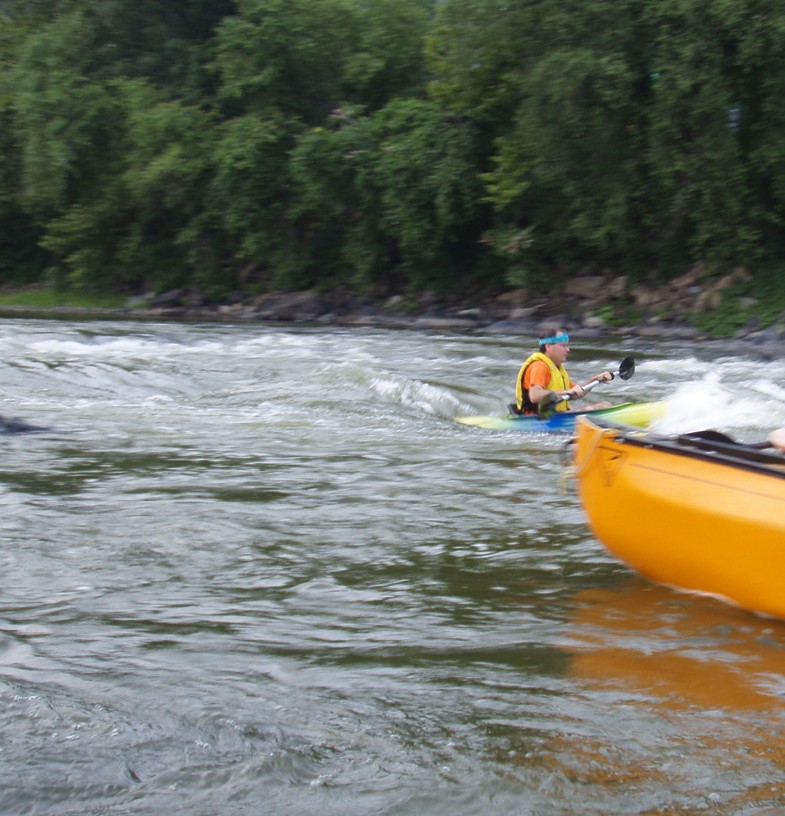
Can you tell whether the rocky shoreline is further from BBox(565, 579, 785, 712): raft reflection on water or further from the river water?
BBox(565, 579, 785, 712): raft reflection on water

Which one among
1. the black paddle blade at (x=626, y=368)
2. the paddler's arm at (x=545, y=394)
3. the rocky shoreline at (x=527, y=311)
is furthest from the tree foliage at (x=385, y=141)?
the paddler's arm at (x=545, y=394)

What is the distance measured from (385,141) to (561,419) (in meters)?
16.5

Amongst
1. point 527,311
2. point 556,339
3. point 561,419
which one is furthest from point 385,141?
point 561,419

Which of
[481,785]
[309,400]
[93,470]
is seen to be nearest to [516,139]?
[309,400]

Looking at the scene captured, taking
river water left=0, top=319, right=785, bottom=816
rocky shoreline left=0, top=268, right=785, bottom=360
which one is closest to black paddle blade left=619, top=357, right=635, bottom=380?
river water left=0, top=319, right=785, bottom=816

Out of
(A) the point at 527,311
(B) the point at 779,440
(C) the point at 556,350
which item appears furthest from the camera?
(A) the point at 527,311

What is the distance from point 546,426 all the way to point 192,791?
20.9ft

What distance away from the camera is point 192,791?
3.02 m

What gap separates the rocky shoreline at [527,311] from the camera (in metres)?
20.2

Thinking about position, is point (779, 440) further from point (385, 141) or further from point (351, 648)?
point (385, 141)

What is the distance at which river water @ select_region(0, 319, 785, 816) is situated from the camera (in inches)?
120

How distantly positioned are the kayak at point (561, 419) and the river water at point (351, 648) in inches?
24.2

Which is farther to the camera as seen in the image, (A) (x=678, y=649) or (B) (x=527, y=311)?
(B) (x=527, y=311)

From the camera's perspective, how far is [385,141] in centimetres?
2448
